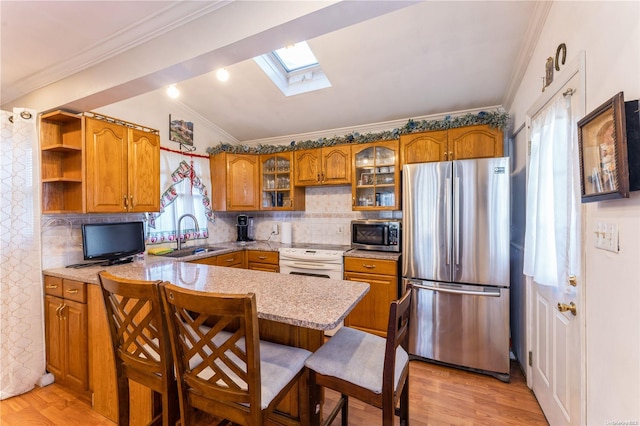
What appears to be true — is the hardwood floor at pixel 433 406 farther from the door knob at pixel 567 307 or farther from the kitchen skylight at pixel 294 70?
the kitchen skylight at pixel 294 70

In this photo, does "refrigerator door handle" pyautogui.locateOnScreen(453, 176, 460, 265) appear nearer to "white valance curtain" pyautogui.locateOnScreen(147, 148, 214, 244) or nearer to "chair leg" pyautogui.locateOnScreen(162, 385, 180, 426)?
"chair leg" pyautogui.locateOnScreen(162, 385, 180, 426)

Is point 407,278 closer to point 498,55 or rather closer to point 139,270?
point 498,55

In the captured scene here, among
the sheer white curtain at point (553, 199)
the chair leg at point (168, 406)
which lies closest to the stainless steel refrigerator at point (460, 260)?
the sheer white curtain at point (553, 199)

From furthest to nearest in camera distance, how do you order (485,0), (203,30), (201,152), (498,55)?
(201,152) → (498,55) → (485,0) → (203,30)

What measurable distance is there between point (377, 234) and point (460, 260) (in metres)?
0.90

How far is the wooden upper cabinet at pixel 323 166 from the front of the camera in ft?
10.6

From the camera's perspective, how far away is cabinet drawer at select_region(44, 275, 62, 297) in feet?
6.86

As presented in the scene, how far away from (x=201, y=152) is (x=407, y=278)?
312 centimetres

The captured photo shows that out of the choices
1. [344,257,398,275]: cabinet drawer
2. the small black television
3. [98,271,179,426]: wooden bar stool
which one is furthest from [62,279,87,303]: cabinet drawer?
[344,257,398,275]: cabinet drawer

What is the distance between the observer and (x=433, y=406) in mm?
1907

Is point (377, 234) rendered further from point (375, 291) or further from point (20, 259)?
point (20, 259)

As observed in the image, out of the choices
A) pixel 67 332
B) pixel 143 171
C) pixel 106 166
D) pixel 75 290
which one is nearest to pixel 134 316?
pixel 75 290

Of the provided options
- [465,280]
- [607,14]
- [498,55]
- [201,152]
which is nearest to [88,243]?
[201,152]

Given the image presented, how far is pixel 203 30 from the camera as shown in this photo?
1503mm
